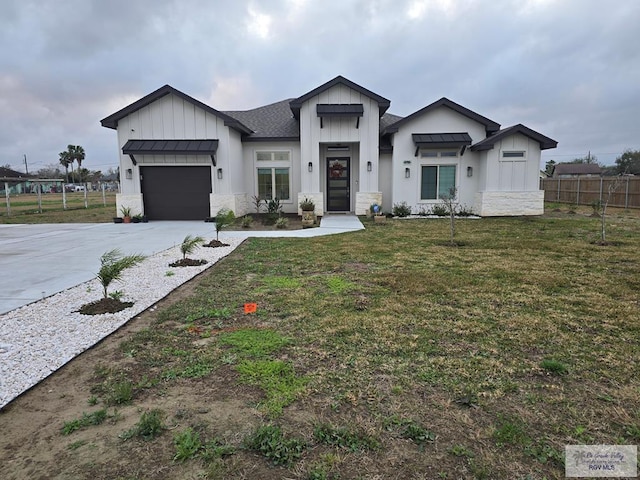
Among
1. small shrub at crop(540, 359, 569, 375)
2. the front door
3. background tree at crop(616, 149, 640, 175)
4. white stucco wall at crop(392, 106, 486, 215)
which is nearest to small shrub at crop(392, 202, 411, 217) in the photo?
white stucco wall at crop(392, 106, 486, 215)

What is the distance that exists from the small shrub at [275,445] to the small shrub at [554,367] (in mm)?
2122

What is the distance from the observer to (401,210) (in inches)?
614

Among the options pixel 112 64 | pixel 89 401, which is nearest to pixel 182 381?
pixel 89 401

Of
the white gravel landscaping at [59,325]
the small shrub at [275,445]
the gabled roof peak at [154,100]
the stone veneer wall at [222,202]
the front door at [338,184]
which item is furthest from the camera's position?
the front door at [338,184]

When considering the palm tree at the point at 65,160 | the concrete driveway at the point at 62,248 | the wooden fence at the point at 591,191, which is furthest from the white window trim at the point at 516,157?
the palm tree at the point at 65,160

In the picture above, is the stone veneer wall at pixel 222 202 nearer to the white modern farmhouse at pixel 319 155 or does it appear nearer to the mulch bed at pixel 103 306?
the white modern farmhouse at pixel 319 155

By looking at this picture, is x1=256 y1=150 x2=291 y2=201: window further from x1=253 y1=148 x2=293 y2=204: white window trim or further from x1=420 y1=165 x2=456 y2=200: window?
x1=420 y1=165 x2=456 y2=200: window

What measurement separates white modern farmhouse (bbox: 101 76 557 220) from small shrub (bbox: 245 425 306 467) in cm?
1307

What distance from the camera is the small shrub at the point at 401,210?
1559 cm

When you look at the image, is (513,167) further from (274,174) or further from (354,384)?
(354,384)

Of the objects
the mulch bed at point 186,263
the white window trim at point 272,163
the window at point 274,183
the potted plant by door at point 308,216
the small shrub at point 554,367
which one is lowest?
the small shrub at point 554,367

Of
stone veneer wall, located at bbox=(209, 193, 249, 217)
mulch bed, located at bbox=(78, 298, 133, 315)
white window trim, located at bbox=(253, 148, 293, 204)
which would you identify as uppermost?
white window trim, located at bbox=(253, 148, 293, 204)

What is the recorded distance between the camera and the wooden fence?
19.0m

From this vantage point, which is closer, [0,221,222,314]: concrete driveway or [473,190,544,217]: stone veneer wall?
[0,221,222,314]: concrete driveway
